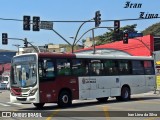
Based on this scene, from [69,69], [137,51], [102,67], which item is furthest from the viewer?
[137,51]

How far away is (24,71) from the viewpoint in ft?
75.0

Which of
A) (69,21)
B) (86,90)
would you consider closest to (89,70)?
(86,90)

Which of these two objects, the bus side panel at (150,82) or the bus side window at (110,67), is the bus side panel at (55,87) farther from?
the bus side panel at (150,82)

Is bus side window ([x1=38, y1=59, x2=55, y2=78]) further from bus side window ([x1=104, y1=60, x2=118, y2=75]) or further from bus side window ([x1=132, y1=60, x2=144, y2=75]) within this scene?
bus side window ([x1=132, y1=60, x2=144, y2=75])

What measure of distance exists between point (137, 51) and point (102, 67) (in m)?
38.8

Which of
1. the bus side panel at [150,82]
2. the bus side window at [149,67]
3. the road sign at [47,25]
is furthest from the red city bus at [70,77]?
the road sign at [47,25]

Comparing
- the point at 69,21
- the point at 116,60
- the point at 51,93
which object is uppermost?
the point at 69,21

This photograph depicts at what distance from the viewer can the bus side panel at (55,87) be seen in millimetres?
22406

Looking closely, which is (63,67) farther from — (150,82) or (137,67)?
(150,82)

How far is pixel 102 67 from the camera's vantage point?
26.0 meters

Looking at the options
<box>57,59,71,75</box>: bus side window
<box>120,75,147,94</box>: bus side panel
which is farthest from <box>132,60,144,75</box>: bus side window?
<box>57,59,71,75</box>: bus side window

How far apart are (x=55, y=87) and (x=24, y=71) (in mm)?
1804

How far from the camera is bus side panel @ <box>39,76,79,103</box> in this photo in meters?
22.4

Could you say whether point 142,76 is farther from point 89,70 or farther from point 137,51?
point 137,51
